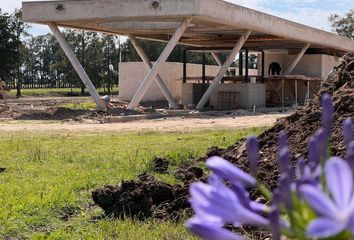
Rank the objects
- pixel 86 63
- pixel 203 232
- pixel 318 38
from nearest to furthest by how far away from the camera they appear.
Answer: pixel 203 232
pixel 318 38
pixel 86 63

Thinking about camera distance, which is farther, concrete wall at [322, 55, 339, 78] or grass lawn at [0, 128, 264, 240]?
concrete wall at [322, 55, 339, 78]

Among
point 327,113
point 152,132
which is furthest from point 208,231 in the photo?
point 152,132

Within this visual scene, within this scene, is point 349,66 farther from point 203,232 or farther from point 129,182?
point 203,232

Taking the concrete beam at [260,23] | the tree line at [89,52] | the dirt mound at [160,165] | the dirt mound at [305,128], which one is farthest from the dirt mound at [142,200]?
the tree line at [89,52]

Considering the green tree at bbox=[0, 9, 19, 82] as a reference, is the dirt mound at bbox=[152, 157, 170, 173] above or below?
below

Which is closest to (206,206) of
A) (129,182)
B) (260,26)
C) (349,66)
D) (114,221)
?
(114,221)

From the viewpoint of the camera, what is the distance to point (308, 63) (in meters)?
43.8

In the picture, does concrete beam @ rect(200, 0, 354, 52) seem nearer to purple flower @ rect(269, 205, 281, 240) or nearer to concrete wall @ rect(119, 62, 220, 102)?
concrete wall @ rect(119, 62, 220, 102)

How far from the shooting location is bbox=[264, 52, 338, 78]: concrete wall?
4300 centimetres

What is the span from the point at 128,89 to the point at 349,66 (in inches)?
1412

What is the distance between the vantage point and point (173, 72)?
43094mm

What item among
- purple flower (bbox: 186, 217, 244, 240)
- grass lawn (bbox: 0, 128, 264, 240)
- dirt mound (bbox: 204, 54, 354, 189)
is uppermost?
purple flower (bbox: 186, 217, 244, 240)

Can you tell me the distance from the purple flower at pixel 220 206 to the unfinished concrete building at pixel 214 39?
2275 centimetres

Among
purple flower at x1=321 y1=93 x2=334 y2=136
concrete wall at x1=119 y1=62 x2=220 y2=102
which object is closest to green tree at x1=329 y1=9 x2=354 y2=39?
concrete wall at x1=119 y1=62 x2=220 y2=102
